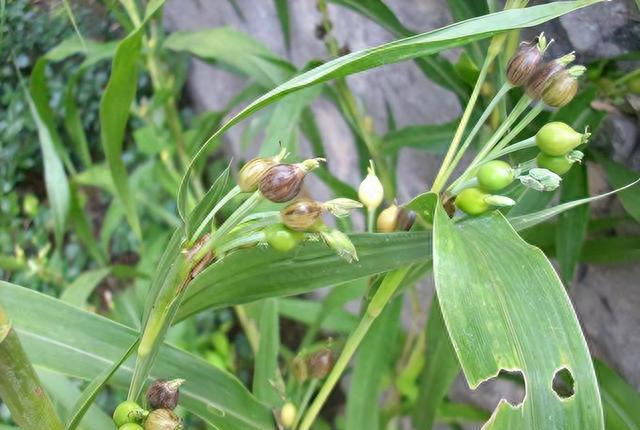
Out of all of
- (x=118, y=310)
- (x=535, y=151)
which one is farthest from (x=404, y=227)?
(x=118, y=310)

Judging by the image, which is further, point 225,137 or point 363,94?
point 225,137

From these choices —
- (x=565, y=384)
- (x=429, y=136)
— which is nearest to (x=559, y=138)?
(x=565, y=384)

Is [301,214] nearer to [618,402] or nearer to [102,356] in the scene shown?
[102,356]

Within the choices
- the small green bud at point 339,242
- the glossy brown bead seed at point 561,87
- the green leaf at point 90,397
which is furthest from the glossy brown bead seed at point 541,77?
the green leaf at point 90,397

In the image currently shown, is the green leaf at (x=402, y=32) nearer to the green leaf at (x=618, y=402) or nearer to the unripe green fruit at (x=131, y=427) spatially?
the green leaf at (x=618, y=402)

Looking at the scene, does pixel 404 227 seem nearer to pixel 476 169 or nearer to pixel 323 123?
pixel 476 169

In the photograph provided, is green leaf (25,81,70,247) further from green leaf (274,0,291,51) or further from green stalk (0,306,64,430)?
green stalk (0,306,64,430)
